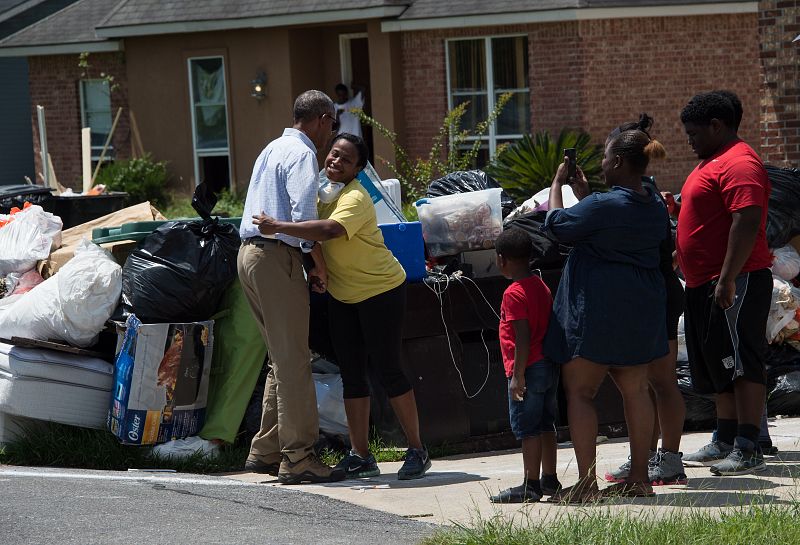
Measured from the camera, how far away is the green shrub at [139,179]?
21500 mm

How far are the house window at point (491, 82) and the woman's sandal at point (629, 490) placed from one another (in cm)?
1347

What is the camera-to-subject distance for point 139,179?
21.7 metres

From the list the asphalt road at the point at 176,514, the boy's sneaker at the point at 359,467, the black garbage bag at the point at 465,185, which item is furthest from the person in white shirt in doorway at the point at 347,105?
the asphalt road at the point at 176,514

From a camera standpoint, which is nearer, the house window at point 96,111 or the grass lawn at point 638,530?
the grass lawn at point 638,530

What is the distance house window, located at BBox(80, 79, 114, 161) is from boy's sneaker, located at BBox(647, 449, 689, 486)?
61.2ft

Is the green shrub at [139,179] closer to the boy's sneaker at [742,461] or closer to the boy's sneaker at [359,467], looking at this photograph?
the boy's sneaker at [359,467]

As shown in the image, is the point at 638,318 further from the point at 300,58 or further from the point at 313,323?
the point at 300,58

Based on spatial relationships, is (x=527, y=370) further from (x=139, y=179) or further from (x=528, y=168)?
(x=139, y=179)

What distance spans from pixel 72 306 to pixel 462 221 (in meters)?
2.41

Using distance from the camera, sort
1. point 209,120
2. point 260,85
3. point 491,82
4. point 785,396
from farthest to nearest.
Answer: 1. point 209,120
2. point 260,85
3. point 491,82
4. point 785,396

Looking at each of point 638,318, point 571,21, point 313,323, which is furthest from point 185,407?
point 571,21

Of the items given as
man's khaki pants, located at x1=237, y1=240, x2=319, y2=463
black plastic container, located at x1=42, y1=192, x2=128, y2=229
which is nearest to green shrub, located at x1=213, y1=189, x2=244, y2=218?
black plastic container, located at x1=42, y1=192, x2=128, y2=229

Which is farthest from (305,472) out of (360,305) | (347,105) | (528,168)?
(347,105)

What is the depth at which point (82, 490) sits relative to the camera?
623cm
